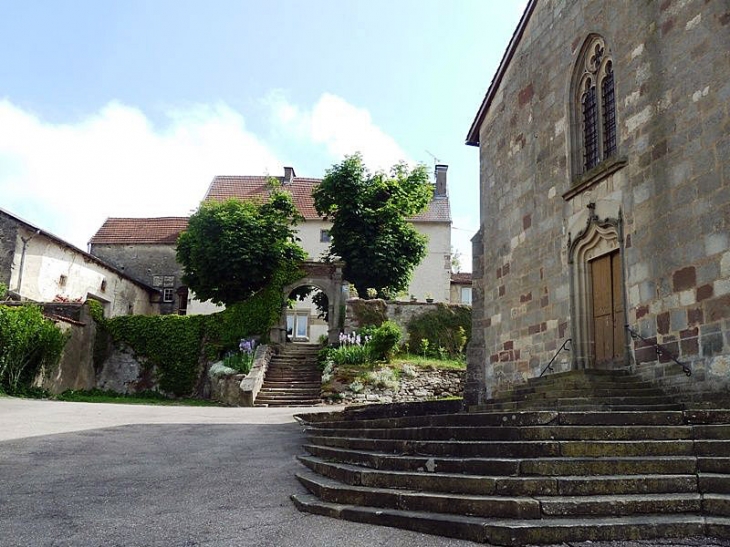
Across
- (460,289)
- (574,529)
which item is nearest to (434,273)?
(460,289)

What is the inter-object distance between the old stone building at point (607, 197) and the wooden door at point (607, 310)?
25mm

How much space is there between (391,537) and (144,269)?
3970 cm

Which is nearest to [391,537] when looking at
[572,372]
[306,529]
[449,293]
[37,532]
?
[306,529]

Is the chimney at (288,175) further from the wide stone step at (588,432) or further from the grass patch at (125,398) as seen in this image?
the wide stone step at (588,432)

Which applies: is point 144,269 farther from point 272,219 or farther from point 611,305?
point 611,305

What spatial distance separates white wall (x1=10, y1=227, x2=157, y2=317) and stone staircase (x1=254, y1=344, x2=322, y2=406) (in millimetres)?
11614

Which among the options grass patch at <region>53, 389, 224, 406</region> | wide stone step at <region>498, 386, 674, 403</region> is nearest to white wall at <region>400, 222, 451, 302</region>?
grass patch at <region>53, 389, 224, 406</region>

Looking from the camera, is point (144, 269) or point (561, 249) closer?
point (561, 249)

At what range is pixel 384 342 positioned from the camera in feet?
79.9

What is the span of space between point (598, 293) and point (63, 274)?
27490 millimetres

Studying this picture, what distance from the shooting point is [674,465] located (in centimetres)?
602

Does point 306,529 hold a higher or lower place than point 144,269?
lower

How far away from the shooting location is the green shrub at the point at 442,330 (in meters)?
27.0

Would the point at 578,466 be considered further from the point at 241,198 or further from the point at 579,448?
the point at 241,198
